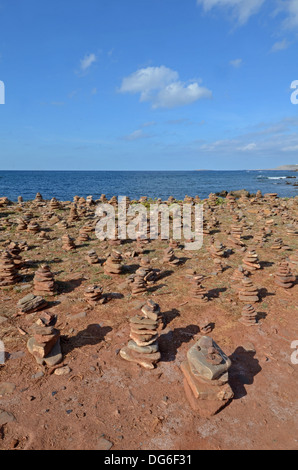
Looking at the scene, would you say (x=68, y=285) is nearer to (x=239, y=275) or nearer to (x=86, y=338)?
(x=86, y=338)

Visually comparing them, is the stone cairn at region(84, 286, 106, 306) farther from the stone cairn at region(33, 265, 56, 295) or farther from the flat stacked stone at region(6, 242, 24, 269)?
the flat stacked stone at region(6, 242, 24, 269)

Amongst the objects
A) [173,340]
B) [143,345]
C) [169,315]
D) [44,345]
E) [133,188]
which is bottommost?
[173,340]

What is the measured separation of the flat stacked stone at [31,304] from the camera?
7875 millimetres

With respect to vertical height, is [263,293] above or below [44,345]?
below

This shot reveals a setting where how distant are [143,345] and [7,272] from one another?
21.1 ft

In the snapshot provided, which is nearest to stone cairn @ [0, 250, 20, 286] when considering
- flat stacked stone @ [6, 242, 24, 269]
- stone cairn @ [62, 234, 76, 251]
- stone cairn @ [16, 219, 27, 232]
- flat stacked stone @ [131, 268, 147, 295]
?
flat stacked stone @ [6, 242, 24, 269]

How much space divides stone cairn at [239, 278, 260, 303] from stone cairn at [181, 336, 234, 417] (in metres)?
3.67

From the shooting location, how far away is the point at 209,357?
212 inches

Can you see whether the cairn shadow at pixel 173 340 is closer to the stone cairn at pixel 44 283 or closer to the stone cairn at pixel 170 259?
the stone cairn at pixel 44 283

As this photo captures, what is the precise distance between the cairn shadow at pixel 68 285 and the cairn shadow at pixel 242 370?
19.4 ft

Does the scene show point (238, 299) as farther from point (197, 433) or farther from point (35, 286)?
point (35, 286)

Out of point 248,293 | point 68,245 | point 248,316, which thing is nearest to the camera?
point 248,316

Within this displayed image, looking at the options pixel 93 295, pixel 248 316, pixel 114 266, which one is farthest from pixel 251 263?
pixel 93 295

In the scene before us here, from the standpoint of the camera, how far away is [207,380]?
17.1ft
